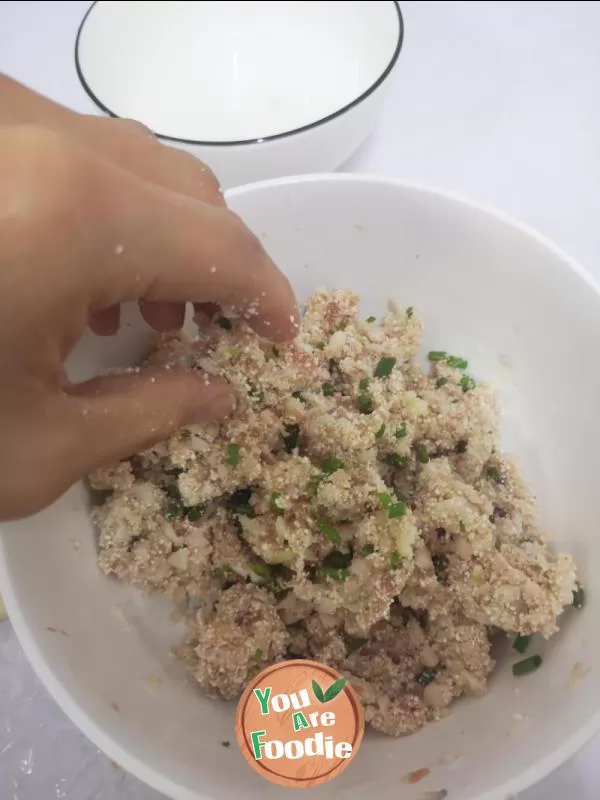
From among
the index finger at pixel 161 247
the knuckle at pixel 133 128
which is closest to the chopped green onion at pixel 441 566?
the index finger at pixel 161 247

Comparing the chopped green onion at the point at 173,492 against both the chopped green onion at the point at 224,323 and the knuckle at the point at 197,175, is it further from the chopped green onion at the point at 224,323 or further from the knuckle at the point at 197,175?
the knuckle at the point at 197,175

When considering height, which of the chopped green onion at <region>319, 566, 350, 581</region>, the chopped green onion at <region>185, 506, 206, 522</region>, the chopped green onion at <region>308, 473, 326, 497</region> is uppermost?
the chopped green onion at <region>308, 473, 326, 497</region>

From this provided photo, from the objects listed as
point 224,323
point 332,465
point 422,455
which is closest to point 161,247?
point 224,323

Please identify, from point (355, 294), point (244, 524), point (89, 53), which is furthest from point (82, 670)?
point (89, 53)

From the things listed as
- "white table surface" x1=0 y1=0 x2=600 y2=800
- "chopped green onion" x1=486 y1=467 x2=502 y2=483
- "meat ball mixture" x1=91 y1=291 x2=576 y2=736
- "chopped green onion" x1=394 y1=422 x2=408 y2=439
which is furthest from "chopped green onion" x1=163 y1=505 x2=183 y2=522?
"white table surface" x1=0 y1=0 x2=600 y2=800

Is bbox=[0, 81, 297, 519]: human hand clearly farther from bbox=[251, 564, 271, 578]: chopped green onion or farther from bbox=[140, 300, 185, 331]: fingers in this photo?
bbox=[251, 564, 271, 578]: chopped green onion

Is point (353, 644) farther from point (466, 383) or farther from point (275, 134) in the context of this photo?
point (275, 134)
